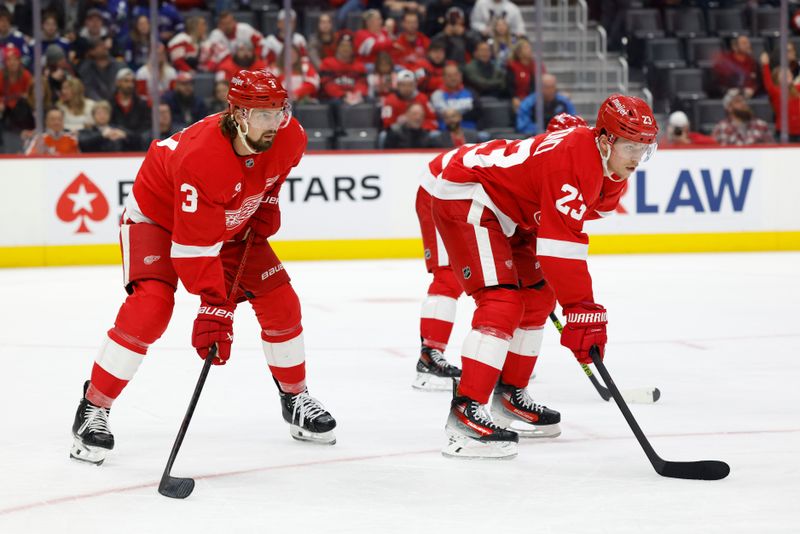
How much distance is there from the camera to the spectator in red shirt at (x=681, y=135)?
1024 centimetres

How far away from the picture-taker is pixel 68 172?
30.1 ft

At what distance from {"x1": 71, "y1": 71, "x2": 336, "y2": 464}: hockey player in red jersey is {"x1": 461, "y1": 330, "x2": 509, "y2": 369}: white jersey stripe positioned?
0.47 metres

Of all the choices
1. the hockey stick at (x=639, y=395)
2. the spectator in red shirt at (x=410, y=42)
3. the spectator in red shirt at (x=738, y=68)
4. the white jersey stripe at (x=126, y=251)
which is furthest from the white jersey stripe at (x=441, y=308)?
the spectator in red shirt at (x=738, y=68)

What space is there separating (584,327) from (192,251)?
3.38 feet

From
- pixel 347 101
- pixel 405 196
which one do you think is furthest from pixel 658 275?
pixel 347 101

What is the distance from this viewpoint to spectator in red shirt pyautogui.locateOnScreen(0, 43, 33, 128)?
30.5ft

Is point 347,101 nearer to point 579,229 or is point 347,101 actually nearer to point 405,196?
point 405,196

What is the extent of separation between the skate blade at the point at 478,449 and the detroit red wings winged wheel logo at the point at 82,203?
6.04 metres

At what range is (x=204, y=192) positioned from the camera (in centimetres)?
341

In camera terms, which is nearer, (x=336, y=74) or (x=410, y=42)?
(x=336, y=74)

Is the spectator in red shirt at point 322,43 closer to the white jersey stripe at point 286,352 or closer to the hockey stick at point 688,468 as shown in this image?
the white jersey stripe at point 286,352

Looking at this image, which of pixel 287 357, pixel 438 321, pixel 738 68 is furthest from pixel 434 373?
pixel 738 68

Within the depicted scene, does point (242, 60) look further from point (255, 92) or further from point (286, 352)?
point (255, 92)

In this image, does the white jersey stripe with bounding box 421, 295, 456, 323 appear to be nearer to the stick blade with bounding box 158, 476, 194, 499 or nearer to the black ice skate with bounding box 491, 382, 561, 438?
the black ice skate with bounding box 491, 382, 561, 438
